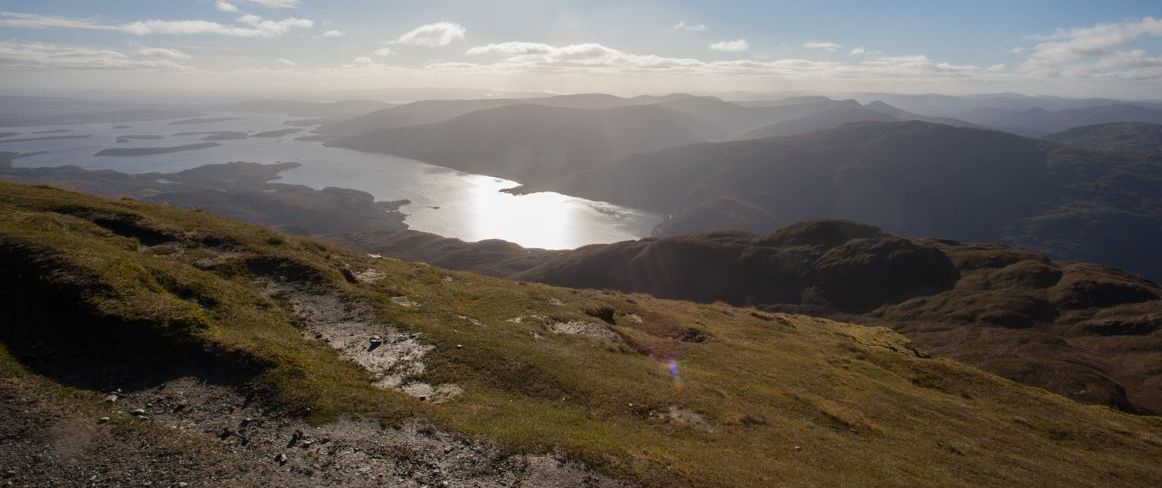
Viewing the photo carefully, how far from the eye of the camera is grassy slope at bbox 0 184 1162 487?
72.9ft

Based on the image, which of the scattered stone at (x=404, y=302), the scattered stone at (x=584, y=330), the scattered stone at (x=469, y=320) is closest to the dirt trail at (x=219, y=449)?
the scattered stone at (x=469, y=320)

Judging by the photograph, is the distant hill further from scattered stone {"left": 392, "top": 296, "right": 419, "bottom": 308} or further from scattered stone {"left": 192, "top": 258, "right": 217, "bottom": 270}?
scattered stone {"left": 192, "top": 258, "right": 217, "bottom": 270}

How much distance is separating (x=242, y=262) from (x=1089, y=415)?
223 feet

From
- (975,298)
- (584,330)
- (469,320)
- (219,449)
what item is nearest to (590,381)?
(469,320)

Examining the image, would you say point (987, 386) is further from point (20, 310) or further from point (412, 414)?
point (20, 310)

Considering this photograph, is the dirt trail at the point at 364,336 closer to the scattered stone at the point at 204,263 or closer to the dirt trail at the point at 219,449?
the scattered stone at the point at 204,263

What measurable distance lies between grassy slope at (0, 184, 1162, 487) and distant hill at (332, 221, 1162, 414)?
65.6 m

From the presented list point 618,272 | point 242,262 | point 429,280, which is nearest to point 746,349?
point 429,280

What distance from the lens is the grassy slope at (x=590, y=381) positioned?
22.2m

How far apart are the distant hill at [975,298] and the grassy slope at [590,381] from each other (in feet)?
215

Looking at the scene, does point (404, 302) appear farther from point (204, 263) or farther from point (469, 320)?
point (204, 263)

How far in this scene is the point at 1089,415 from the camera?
48.0m

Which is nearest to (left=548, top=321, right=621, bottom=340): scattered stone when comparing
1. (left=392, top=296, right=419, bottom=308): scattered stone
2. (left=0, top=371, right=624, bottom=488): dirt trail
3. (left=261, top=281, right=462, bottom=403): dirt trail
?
(left=392, top=296, right=419, bottom=308): scattered stone

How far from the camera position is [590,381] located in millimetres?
28422
